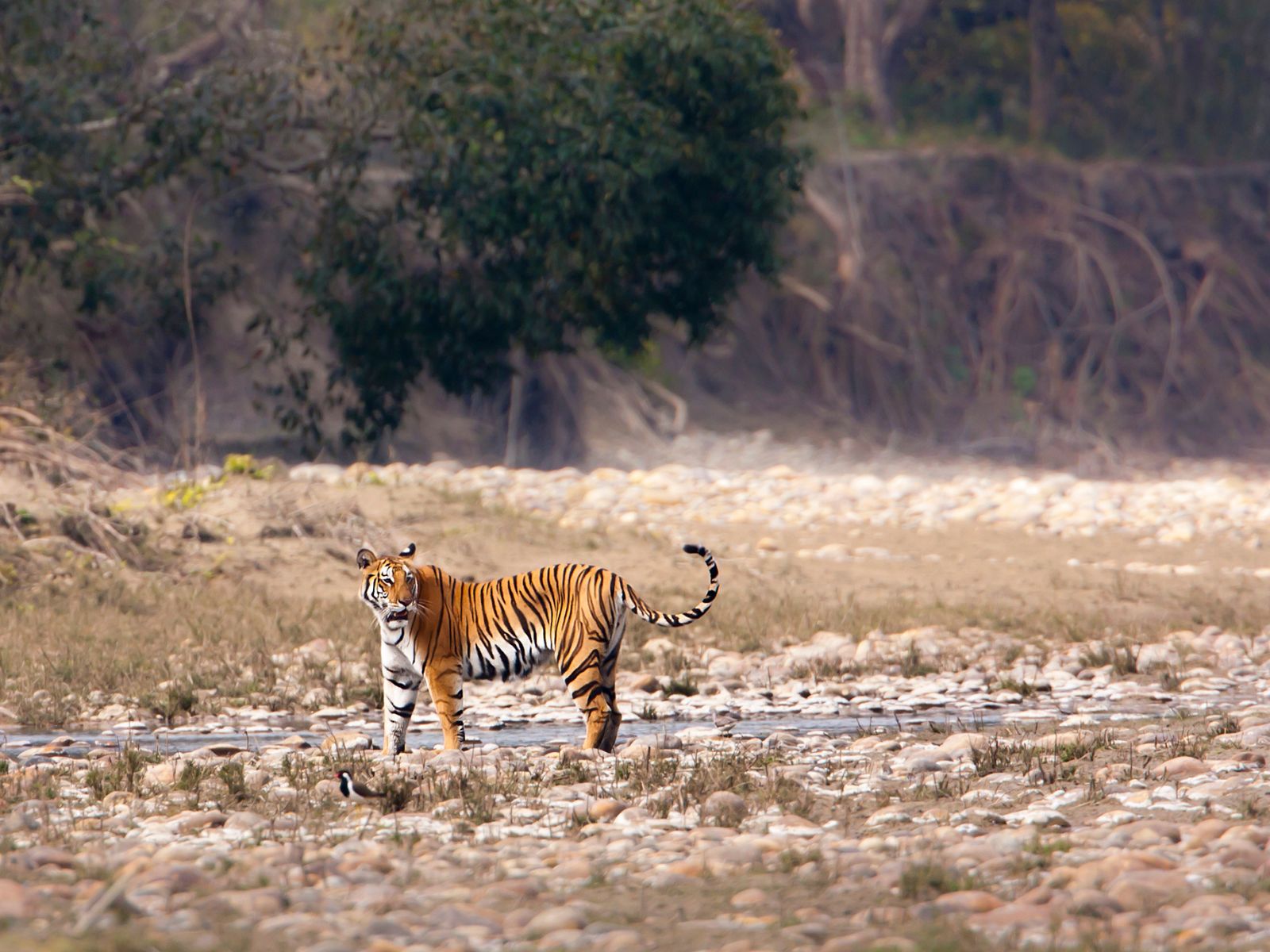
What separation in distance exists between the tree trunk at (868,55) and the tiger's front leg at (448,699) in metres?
25.5

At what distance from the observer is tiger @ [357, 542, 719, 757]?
6.55 meters

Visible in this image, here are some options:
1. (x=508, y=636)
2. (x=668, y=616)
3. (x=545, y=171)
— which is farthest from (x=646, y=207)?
(x=508, y=636)

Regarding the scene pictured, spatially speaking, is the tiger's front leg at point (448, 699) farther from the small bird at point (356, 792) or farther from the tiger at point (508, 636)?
the small bird at point (356, 792)

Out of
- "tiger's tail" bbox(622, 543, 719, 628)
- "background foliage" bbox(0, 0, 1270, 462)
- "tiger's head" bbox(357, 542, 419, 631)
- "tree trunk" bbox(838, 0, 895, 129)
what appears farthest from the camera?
"tree trunk" bbox(838, 0, 895, 129)

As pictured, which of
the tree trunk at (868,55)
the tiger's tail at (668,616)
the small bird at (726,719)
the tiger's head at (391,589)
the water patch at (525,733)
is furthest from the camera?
the tree trunk at (868,55)

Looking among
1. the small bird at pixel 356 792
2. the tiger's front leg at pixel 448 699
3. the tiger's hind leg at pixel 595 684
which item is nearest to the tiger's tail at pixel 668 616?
the tiger's hind leg at pixel 595 684

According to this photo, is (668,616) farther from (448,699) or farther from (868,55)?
(868,55)

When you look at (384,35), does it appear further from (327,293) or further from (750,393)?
(750,393)

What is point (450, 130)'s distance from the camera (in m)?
16.0

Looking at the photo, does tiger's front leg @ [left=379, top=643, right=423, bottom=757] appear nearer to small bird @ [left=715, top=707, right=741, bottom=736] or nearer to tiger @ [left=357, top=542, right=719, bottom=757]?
tiger @ [left=357, top=542, right=719, bottom=757]

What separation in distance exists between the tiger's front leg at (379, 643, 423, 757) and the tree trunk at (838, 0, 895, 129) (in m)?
25.5

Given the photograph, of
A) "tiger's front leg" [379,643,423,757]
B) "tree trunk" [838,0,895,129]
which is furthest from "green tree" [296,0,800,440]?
"tree trunk" [838,0,895,129]

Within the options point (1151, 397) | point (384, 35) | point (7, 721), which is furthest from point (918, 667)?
point (1151, 397)

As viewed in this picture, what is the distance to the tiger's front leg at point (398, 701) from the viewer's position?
261 inches
